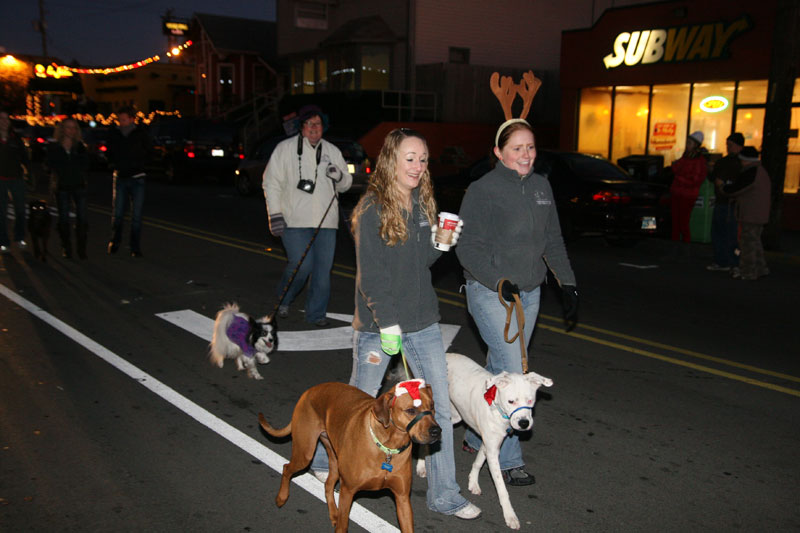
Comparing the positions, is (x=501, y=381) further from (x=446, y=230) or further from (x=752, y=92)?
(x=752, y=92)

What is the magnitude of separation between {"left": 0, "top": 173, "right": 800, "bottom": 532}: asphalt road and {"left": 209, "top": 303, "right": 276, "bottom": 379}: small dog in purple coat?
17 cm

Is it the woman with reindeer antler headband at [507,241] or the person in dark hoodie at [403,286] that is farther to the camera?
the woman with reindeer antler headband at [507,241]

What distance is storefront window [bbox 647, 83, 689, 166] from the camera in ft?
65.1

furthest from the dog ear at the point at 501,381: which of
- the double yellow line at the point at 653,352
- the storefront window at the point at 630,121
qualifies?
the storefront window at the point at 630,121

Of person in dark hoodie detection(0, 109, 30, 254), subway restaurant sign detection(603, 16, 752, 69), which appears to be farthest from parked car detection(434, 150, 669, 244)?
person in dark hoodie detection(0, 109, 30, 254)

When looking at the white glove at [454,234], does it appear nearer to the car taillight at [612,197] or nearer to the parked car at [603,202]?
the parked car at [603,202]

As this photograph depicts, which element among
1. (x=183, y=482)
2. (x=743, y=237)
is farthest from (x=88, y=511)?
(x=743, y=237)

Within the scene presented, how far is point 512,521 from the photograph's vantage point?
12.6ft

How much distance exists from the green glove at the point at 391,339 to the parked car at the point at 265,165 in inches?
632

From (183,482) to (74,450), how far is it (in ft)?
3.01

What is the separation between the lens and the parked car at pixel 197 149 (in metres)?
24.9

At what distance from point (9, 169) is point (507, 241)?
10.1 m

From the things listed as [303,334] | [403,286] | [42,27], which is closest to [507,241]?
[403,286]

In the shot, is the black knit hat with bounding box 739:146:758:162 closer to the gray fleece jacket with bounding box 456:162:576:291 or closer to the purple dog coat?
the gray fleece jacket with bounding box 456:162:576:291
